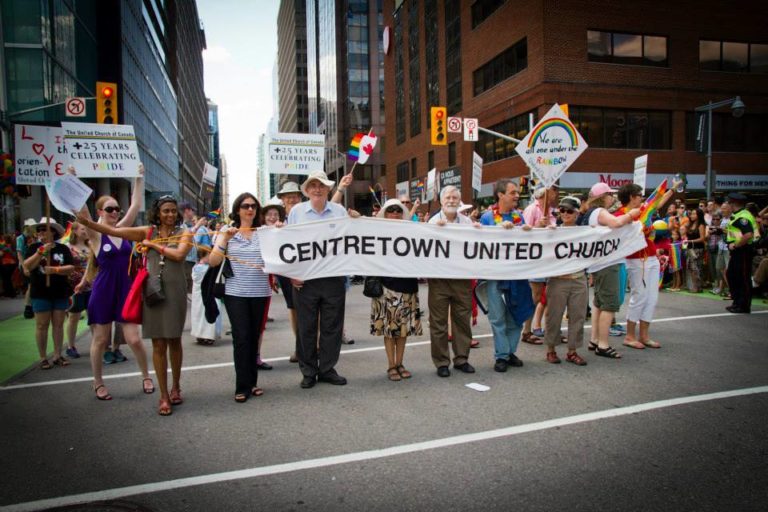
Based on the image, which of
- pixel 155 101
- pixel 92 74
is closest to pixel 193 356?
pixel 92 74

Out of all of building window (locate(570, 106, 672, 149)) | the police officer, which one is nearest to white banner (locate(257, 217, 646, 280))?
the police officer

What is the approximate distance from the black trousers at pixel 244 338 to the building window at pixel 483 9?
3296 centimetres

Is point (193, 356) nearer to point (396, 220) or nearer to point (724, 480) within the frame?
point (396, 220)

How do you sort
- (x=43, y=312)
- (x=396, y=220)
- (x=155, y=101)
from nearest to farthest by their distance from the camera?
(x=396, y=220), (x=43, y=312), (x=155, y=101)

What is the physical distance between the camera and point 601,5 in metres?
29.1

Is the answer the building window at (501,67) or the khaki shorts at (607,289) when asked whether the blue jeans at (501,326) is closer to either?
the khaki shorts at (607,289)

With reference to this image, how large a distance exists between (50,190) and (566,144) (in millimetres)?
6160

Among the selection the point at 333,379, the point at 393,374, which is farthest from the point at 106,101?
the point at 393,374

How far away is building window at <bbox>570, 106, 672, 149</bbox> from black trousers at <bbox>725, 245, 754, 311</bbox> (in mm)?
20315

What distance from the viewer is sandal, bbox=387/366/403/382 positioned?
583 centimetres

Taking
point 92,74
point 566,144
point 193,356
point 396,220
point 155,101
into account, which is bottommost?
point 193,356

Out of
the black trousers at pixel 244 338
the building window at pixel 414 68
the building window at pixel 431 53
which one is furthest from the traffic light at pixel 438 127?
the building window at pixel 414 68

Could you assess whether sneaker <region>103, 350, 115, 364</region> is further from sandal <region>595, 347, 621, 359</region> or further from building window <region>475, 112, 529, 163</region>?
building window <region>475, 112, 529, 163</region>

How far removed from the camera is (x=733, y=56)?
3209cm
